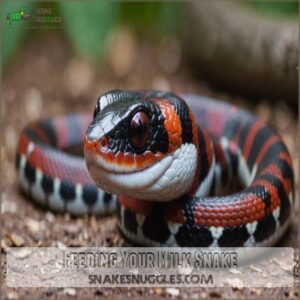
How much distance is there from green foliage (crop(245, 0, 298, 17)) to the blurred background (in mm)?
10

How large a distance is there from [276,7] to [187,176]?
3.69 meters

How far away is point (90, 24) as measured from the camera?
252 inches

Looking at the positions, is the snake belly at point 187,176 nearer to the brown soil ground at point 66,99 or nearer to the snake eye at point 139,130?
the snake eye at point 139,130

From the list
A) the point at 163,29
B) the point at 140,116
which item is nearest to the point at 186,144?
the point at 140,116

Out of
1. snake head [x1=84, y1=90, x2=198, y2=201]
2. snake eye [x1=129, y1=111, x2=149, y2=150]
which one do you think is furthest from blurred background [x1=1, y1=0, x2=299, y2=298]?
snake eye [x1=129, y1=111, x2=149, y2=150]

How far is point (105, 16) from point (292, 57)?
211cm

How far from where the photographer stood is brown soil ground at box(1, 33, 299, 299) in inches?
152

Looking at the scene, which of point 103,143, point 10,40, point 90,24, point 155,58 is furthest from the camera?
point 155,58

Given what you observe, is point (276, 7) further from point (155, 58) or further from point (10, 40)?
point (10, 40)

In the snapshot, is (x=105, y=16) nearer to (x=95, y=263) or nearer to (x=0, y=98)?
(x=0, y=98)

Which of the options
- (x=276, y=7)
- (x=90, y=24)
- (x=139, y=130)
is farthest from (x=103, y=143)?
(x=276, y=7)

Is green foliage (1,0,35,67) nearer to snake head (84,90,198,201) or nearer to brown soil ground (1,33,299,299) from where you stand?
brown soil ground (1,33,299,299)

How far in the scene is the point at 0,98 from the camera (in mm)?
6211

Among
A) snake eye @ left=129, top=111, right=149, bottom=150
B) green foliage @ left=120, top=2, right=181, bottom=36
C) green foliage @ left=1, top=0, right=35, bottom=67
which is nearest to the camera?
snake eye @ left=129, top=111, right=149, bottom=150
